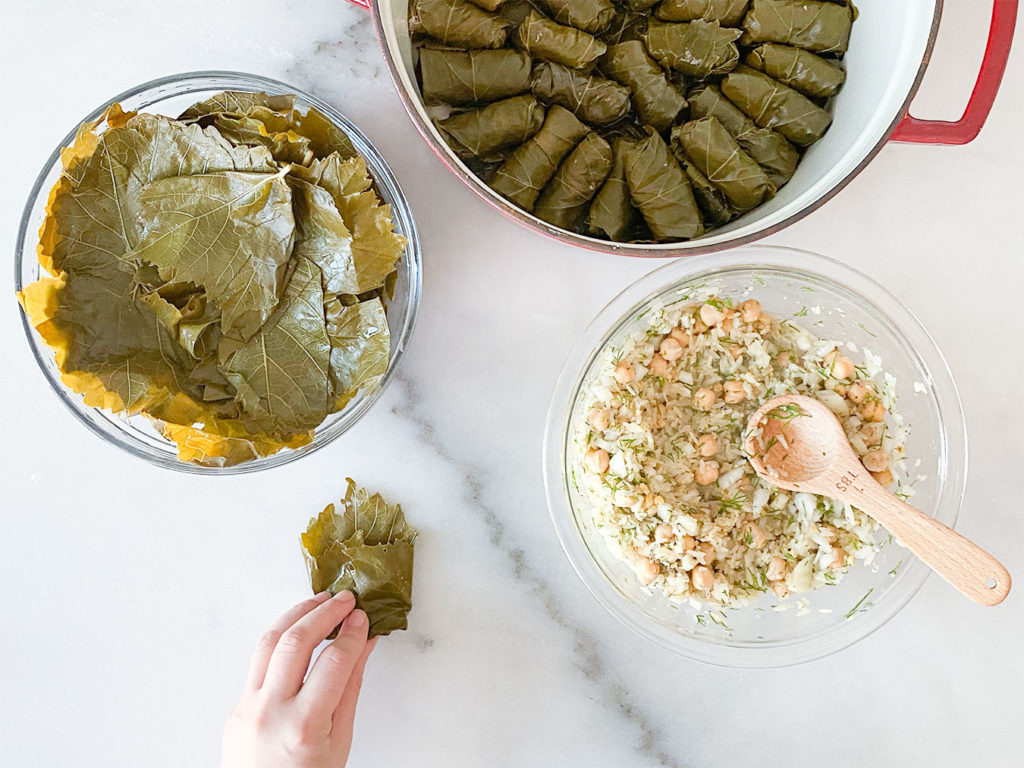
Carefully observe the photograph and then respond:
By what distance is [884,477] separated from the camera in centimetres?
154

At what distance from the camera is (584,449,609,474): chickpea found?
58.8 inches

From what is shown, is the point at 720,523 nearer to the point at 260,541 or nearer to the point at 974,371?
the point at 974,371

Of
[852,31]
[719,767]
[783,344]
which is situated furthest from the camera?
[719,767]

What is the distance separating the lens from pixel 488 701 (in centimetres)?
167

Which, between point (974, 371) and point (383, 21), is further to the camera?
point (974, 371)

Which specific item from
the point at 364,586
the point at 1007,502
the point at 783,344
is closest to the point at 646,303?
the point at 783,344

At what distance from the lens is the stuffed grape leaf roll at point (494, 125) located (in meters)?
1.44

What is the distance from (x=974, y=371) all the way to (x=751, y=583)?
655 millimetres

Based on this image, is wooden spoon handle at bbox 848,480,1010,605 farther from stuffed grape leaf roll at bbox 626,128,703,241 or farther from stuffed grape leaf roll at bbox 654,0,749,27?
stuffed grape leaf roll at bbox 654,0,749,27

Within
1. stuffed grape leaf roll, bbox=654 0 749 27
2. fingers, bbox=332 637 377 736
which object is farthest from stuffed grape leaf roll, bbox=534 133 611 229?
fingers, bbox=332 637 377 736

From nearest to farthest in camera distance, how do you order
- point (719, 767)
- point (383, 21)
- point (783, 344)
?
point (383, 21) → point (783, 344) → point (719, 767)

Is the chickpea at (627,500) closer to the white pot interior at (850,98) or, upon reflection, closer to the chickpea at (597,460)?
the chickpea at (597,460)

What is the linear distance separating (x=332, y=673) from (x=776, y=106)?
4.34ft

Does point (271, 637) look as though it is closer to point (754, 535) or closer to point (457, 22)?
point (754, 535)
